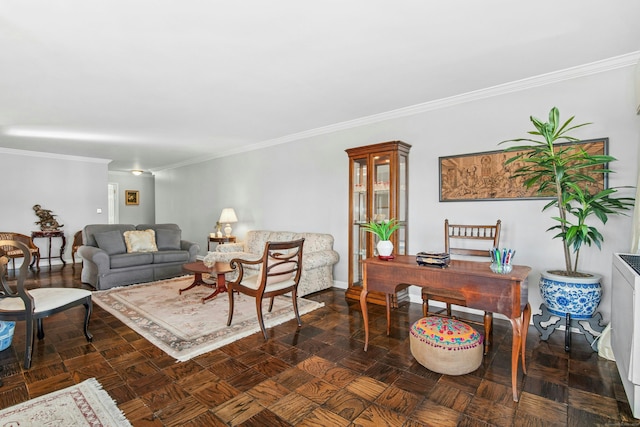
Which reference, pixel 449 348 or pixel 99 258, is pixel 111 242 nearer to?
pixel 99 258

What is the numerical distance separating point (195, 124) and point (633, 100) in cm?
504

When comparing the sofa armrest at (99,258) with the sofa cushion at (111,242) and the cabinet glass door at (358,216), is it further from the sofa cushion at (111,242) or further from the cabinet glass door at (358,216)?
the cabinet glass door at (358,216)

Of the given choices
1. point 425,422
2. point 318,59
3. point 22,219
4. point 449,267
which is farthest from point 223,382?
point 22,219

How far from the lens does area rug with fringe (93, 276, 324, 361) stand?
9.11 feet

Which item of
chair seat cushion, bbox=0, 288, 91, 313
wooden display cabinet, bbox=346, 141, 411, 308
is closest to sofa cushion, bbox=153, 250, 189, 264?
chair seat cushion, bbox=0, 288, 91, 313

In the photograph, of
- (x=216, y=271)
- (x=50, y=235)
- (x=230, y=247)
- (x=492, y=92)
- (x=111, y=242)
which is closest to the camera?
(x=492, y=92)

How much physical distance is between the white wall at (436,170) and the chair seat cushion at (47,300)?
320 centimetres

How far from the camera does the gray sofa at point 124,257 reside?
15.2ft

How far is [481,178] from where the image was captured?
11.4 feet

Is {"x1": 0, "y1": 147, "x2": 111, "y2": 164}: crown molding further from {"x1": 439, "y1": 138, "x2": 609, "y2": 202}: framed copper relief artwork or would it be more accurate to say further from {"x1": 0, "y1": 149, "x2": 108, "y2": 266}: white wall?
{"x1": 439, "y1": 138, "x2": 609, "y2": 202}: framed copper relief artwork

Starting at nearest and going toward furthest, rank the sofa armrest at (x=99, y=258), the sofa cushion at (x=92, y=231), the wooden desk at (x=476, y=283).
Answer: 1. the wooden desk at (x=476, y=283)
2. the sofa armrest at (x=99, y=258)
3. the sofa cushion at (x=92, y=231)

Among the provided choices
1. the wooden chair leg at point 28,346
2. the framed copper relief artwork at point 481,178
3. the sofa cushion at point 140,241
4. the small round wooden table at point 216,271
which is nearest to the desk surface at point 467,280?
the framed copper relief artwork at point 481,178

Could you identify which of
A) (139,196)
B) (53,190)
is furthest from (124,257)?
(139,196)

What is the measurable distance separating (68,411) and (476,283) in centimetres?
257
